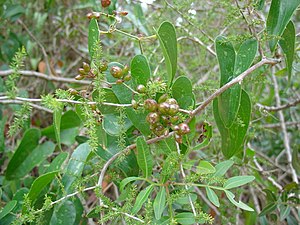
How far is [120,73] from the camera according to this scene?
0.75 m

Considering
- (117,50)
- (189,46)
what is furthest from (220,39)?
(117,50)

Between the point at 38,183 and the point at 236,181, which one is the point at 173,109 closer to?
the point at 236,181

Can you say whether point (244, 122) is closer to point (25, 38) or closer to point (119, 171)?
point (119, 171)

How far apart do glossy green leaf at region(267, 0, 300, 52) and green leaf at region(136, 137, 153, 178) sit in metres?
0.30

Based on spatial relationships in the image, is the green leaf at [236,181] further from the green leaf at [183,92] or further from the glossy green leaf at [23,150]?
the glossy green leaf at [23,150]

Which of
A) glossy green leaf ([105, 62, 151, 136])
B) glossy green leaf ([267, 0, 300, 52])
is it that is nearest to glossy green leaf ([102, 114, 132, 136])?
glossy green leaf ([105, 62, 151, 136])

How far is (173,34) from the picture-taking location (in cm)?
75

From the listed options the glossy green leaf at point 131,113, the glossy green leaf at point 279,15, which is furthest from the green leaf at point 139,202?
the glossy green leaf at point 279,15

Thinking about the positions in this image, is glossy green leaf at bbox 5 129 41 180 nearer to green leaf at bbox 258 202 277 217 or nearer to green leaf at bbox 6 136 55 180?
green leaf at bbox 6 136 55 180

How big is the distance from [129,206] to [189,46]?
1012 millimetres

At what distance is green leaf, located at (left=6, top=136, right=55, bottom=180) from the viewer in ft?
3.67

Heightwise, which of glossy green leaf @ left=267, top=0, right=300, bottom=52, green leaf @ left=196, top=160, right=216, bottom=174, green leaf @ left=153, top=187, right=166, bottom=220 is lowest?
green leaf @ left=153, top=187, right=166, bottom=220

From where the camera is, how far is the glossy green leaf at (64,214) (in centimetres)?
89

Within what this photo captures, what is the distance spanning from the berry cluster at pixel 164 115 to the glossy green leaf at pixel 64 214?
0.30 metres
